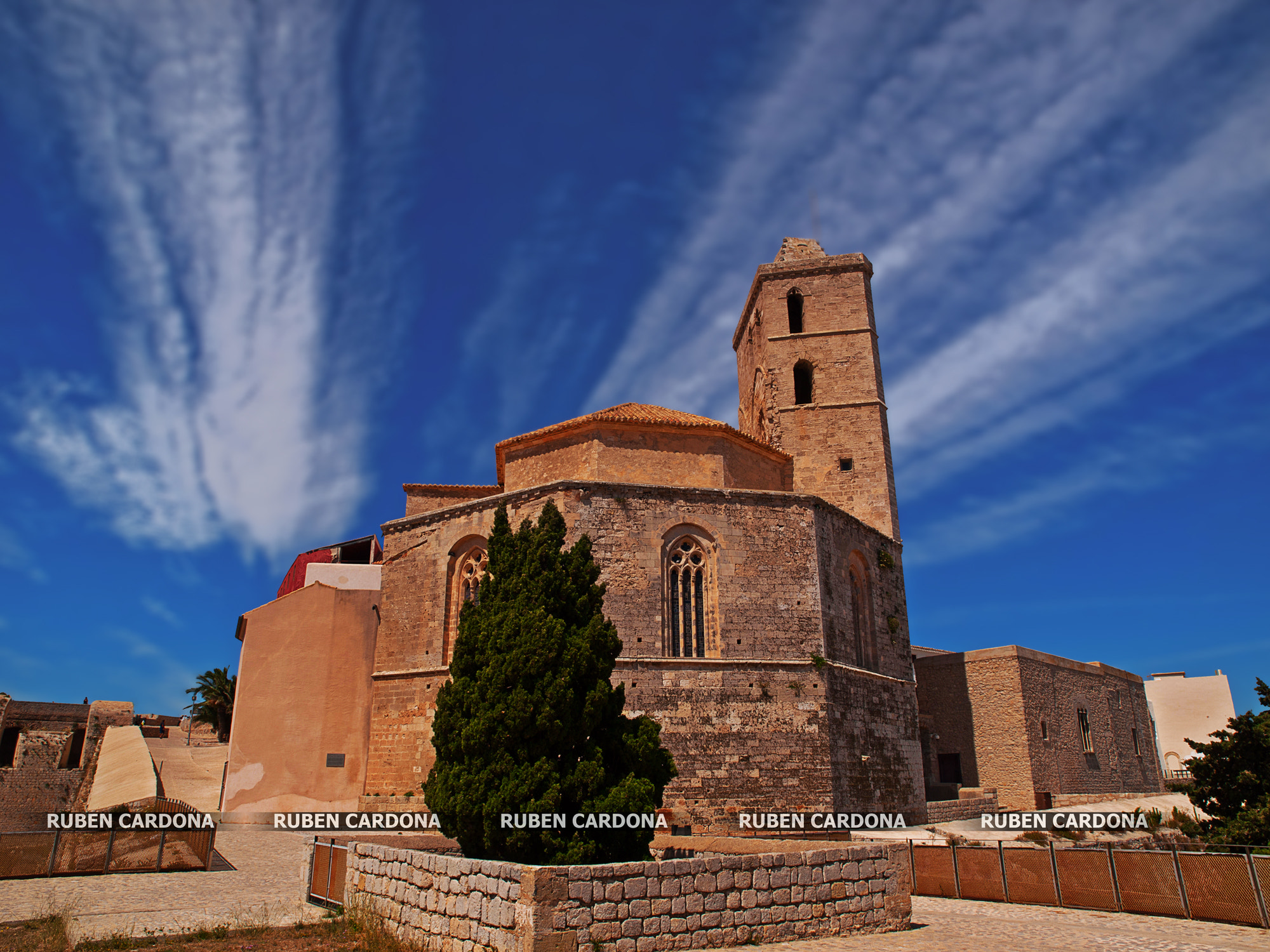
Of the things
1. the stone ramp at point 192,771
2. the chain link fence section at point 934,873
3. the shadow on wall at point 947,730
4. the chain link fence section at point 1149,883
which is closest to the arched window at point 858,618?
the shadow on wall at point 947,730

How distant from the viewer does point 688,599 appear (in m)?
16.0

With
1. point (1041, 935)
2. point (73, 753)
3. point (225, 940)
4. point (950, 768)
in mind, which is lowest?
point (1041, 935)

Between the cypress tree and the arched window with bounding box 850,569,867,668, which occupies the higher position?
the arched window with bounding box 850,569,867,668

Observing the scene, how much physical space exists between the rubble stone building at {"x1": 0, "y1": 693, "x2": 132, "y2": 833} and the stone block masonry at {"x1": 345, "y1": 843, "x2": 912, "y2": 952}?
27819mm

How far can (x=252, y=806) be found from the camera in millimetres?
17438

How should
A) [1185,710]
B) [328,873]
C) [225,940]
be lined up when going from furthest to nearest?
[1185,710], [328,873], [225,940]

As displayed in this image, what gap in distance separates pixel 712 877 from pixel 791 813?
8.06 metres

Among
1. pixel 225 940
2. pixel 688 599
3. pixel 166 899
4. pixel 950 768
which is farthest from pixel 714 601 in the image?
pixel 950 768

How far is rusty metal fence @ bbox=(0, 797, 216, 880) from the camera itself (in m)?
10.7

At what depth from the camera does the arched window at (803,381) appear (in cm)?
2266

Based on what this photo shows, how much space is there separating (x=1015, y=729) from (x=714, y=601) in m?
11.1

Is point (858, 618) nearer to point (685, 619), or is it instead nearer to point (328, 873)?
point (685, 619)

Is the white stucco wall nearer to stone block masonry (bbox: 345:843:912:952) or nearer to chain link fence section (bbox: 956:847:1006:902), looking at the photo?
chain link fence section (bbox: 956:847:1006:902)

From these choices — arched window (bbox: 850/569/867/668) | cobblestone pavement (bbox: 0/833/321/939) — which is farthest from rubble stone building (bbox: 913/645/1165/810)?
cobblestone pavement (bbox: 0/833/321/939)
